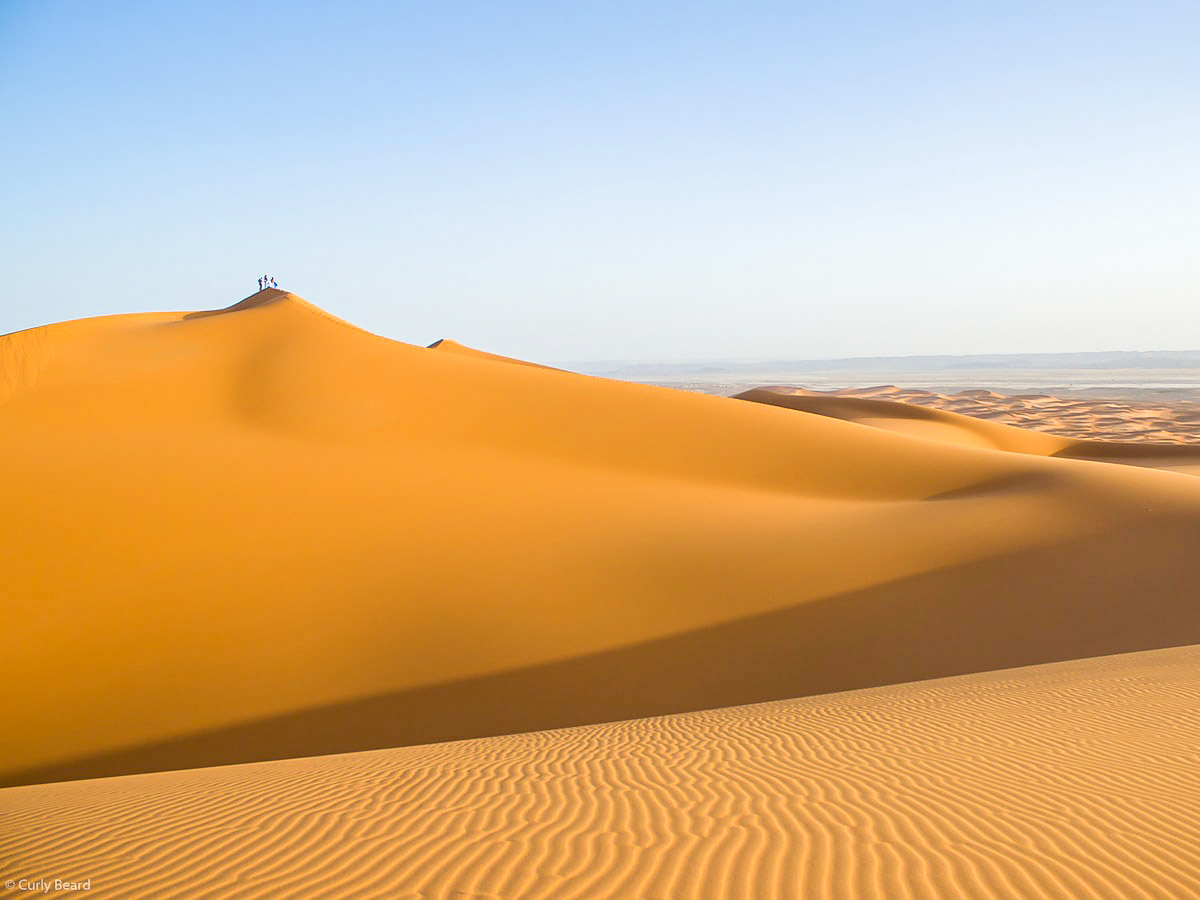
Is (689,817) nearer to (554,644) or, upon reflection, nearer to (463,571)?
(554,644)

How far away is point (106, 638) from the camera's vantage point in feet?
33.9

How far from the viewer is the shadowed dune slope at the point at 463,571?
9.88 metres

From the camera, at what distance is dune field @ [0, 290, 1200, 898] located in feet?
15.3

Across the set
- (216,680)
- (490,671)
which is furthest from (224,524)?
(490,671)

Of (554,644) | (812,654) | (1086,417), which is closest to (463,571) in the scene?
(554,644)

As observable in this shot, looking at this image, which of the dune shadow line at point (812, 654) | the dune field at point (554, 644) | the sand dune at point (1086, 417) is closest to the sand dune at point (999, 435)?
the sand dune at point (1086, 417)

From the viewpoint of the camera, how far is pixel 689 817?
5.11 metres

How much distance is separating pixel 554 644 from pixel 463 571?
202 centimetres

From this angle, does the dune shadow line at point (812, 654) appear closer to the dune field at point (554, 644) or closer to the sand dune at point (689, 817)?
the dune field at point (554, 644)

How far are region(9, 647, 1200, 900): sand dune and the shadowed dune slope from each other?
2439 mm

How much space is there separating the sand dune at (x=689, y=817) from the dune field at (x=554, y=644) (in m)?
0.03

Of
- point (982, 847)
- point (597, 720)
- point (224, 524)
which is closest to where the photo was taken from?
point (982, 847)

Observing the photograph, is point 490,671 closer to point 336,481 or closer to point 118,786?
point 118,786

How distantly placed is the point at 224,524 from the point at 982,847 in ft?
37.8
